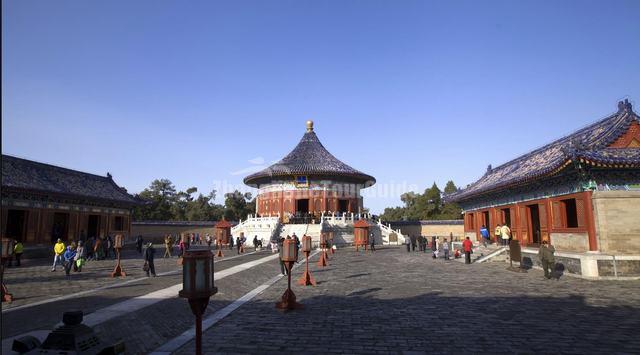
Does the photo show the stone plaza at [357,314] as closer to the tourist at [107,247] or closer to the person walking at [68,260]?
the person walking at [68,260]

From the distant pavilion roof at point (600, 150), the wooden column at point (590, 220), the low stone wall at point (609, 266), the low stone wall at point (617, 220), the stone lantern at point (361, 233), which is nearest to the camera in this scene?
the low stone wall at point (609, 266)

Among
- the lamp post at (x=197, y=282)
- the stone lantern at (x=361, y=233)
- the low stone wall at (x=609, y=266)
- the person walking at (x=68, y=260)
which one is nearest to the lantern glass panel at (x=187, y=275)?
the lamp post at (x=197, y=282)

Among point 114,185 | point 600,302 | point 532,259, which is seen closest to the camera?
point 600,302

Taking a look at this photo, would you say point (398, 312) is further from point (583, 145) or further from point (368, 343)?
point (583, 145)

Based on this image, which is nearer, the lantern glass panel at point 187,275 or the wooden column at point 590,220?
the lantern glass panel at point 187,275

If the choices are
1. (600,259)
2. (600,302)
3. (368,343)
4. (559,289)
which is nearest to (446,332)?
(368,343)

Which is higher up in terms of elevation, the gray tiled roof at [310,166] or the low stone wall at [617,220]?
the gray tiled roof at [310,166]

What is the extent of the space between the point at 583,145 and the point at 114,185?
111 feet

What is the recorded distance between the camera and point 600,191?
14188mm

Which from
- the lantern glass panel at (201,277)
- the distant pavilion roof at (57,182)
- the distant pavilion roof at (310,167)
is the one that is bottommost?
the lantern glass panel at (201,277)

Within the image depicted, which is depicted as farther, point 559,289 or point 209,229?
point 209,229

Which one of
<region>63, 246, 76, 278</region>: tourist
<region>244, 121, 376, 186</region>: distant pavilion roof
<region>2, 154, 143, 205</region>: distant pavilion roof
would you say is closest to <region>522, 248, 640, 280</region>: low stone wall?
<region>63, 246, 76, 278</region>: tourist

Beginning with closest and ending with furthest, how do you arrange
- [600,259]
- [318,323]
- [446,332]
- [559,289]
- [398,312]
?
[446,332] → [318,323] → [398,312] → [559,289] → [600,259]

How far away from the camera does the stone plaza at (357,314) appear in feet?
20.1
